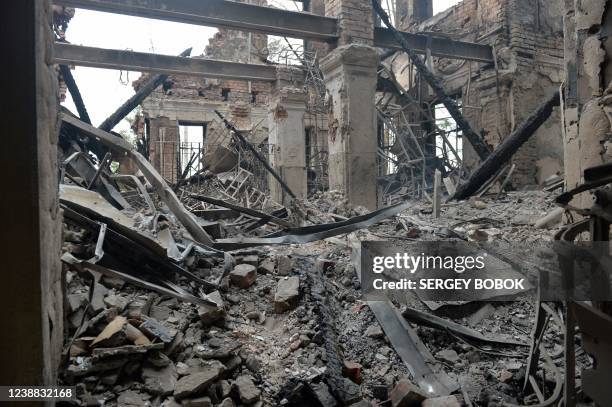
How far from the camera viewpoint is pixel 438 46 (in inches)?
355

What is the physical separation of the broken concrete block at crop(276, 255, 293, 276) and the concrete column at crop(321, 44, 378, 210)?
3.26m

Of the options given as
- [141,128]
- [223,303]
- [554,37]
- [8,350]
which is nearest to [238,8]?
[223,303]

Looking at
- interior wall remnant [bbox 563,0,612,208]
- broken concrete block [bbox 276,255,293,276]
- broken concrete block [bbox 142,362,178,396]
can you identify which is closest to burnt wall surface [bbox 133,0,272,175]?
broken concrete block [bbox 276,255,293,276]

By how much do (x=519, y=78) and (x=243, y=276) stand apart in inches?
380

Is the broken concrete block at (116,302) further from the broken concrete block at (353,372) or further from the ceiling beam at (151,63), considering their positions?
the ceiling beam at (151,63)

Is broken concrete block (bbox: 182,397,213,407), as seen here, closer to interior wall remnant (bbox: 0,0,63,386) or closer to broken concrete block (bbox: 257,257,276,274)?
interior wall remnant (bbox: 0,0,63,386)

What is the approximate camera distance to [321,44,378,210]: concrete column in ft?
22.6

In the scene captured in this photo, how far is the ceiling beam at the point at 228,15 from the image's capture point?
19.7ft

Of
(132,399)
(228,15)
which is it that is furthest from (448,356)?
(228,15)

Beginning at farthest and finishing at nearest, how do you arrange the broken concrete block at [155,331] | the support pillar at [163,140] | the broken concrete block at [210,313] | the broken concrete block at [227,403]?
the support pillar at [163,140] < the broken concrete block at [210,313] < the broken concrete block at [155,331] < the broken concrete block at [227,403]

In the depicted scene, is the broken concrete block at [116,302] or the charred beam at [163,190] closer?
the broken concrete block at [116,302]

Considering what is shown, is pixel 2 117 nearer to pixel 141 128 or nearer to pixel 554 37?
pixel 554 37

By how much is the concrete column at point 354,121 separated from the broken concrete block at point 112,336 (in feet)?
16.7

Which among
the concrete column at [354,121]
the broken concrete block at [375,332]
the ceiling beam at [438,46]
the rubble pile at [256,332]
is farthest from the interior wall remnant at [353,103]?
the broken concrete block at [375,332]
